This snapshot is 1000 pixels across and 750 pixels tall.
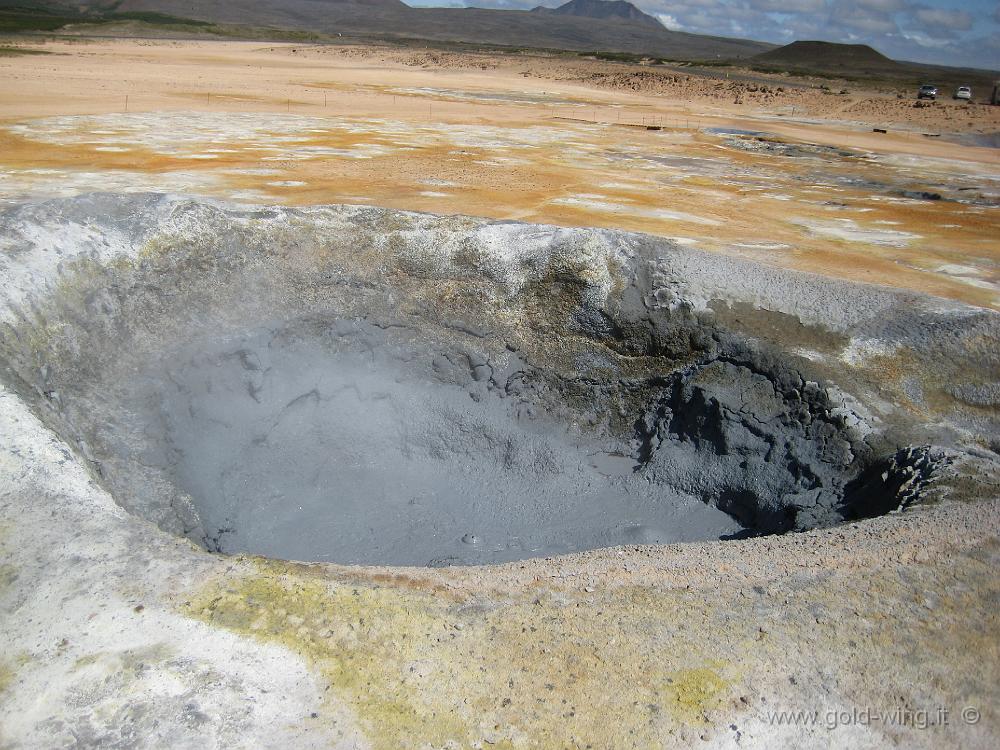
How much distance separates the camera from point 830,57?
91125 millimetres

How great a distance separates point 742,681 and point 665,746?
0.44 m

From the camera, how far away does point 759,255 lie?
352 inches

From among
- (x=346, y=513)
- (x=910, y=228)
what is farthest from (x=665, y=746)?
(x=910, y=228)

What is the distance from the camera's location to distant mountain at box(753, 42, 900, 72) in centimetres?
8650

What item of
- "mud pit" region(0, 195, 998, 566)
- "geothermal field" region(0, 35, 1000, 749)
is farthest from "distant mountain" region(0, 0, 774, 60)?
"mud pit" region(0, 195, 998, 566)

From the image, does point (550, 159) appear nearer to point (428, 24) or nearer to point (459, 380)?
point (459, 380)

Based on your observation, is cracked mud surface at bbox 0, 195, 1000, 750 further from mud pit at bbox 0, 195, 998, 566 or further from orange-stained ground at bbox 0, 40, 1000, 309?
orange-stained ground at bbox 0, 40, 1000, 309

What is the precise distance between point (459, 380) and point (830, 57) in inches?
3931

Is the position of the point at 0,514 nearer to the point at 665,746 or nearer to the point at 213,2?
the point at 665,746

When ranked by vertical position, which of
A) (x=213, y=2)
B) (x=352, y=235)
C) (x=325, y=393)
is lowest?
(x=325, y=393)

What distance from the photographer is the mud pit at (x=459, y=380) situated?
5.72 m

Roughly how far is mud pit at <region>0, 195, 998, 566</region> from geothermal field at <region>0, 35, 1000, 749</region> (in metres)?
0.03

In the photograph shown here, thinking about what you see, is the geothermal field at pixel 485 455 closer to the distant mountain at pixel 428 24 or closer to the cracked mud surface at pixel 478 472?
the cracked mud surface at pixel 478 472

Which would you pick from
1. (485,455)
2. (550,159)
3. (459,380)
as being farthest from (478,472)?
(550,159)
